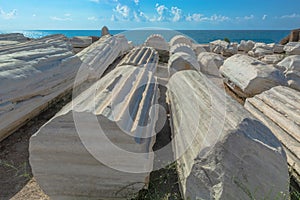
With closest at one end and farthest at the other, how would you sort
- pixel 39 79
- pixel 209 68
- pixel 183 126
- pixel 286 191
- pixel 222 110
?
pixel 286 191, pixel 222 110, pixel 183 126, pixel 39 79, pixel 209 68

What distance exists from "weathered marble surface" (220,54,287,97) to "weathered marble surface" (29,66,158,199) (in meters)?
3.12

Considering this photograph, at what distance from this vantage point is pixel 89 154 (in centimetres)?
207

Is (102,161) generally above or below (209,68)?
above

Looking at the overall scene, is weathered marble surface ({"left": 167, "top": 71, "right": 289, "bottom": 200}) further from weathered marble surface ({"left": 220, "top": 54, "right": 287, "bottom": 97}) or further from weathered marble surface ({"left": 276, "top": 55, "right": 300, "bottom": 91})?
weathered marble surface ({"left": 276, "top": 55, "right": 300, "bottom": 91})

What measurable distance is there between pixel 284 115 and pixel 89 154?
2.44 m

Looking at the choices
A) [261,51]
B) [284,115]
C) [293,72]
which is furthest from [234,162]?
[261,51]

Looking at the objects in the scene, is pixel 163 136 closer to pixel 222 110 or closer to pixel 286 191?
pixel 222 110

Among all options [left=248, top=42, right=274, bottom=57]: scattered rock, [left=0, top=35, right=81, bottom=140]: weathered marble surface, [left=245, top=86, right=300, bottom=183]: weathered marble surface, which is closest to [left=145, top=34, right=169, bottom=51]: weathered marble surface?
[left=248, top=42, right=274, bottom=57]: scattered rock

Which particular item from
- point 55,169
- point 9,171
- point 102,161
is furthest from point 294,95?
point 9,171

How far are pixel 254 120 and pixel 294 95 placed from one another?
1.76 meters

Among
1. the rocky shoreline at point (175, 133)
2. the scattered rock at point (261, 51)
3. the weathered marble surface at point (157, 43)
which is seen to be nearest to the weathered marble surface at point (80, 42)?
the weathered marble surface at point (157, 43)

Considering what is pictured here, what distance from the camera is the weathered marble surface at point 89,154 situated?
2025mm

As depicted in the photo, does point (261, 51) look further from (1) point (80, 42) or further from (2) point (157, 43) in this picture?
(1) point (80, 42)

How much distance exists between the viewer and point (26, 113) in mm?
3557
